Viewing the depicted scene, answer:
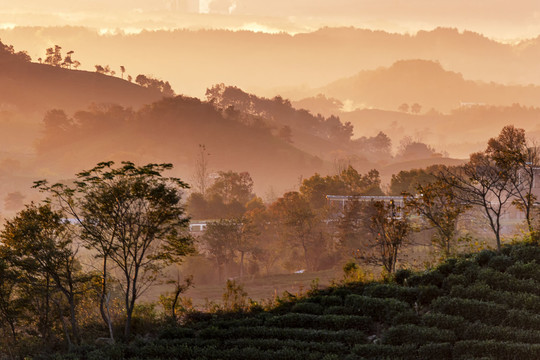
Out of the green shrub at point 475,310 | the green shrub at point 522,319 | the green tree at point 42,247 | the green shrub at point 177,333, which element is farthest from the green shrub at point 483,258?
the green tree at point 42,247

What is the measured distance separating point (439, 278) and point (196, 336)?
1035cm

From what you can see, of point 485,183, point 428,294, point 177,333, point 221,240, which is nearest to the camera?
point 428,294

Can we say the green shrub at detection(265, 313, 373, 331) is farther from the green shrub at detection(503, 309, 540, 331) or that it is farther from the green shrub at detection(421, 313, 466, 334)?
the green shrub at detection(503, 309, 540, 331)

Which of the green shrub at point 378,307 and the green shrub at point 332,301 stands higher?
the green shrub at point 332,301

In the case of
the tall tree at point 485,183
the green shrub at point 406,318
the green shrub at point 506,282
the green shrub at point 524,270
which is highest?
the tall tree at point 485,183

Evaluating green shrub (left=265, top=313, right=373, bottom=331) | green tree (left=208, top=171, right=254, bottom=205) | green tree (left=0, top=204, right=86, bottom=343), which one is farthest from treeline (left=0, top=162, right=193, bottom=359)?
green tree (left=208, top=171, right=254, bottom=205)

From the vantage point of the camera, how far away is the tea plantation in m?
17.3

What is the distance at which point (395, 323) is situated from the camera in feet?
64.5

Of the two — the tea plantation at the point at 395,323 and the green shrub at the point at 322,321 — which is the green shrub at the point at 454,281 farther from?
the green shrub at the point at 322,321

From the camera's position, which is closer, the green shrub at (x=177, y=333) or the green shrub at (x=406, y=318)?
the green shrub at (x=406, y=318)

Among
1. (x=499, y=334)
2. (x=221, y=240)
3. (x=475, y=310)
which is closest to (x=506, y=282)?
(x=475, y=310)

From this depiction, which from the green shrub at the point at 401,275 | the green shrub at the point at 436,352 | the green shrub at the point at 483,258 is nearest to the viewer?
the green shrub at the point at 436,352

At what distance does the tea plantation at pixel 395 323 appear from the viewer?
56.6 feet

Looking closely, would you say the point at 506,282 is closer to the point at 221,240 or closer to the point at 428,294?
the point at 428,294
